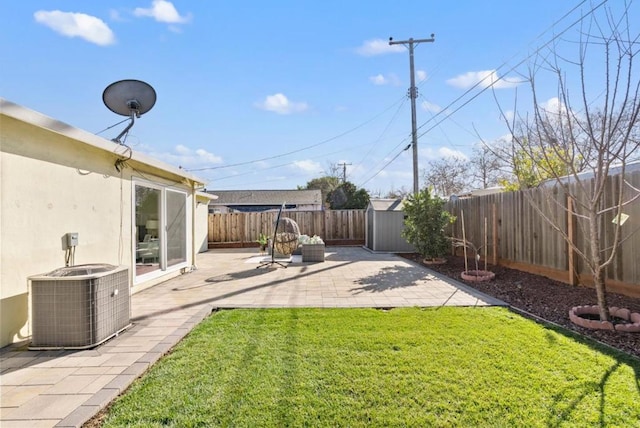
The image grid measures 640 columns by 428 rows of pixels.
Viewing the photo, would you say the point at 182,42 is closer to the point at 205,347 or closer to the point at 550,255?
the point at 205,347

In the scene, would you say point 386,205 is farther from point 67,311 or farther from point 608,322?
point 67,311

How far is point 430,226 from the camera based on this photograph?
8664 mm

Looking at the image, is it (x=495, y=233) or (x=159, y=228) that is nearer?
(x=159, y=228)

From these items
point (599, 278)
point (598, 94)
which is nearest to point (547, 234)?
point (599, 278)

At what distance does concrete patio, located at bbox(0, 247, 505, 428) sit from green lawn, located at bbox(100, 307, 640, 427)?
28 centimetres

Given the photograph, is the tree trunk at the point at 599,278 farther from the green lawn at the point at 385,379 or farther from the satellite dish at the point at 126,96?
→ the satellite dish at the point at 126,96

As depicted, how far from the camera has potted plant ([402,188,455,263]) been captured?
8.62 m

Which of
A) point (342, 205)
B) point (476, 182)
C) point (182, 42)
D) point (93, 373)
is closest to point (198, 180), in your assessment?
point (182, 42)

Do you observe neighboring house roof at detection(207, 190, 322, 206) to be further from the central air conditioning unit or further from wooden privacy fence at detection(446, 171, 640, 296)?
the central air conditioning unit

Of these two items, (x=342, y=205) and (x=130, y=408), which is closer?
(x=130, y=408)

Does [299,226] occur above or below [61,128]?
below

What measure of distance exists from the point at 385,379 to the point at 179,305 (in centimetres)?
340

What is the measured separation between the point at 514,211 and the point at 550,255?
1.33 meters

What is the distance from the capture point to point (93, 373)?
262 centimetres
